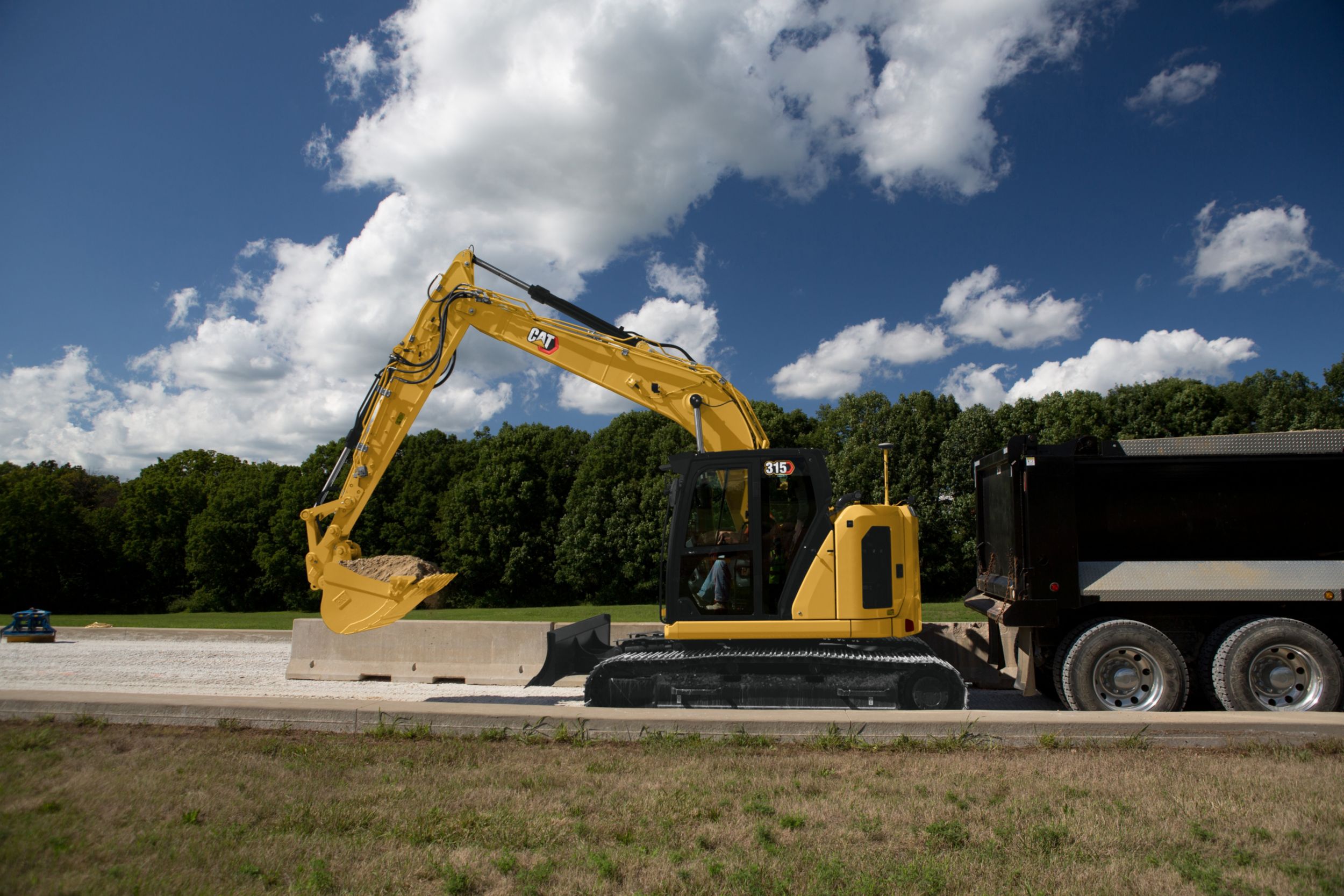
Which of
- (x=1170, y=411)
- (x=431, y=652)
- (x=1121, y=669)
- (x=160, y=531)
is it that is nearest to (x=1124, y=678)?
(x=1121, y=669)

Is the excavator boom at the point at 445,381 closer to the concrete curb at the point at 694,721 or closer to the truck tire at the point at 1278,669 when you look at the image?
the concrete curb at the point at 694,721

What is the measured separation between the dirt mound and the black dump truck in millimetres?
6421

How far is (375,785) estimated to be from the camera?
4.83 m

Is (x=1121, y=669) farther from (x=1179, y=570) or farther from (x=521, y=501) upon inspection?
(x=521, y=501)

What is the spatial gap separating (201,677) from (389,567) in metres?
4.48

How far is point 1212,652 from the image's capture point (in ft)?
23.5

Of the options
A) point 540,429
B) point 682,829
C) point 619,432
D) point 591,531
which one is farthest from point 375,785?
point 540,429

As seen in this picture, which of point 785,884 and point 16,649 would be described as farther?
point 16,649

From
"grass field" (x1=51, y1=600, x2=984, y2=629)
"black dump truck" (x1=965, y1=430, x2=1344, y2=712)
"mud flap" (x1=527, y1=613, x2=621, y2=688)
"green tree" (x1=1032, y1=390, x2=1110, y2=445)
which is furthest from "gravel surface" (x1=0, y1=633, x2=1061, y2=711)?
"green tree" (x1=1032, y1=390, x2=1110, y2=445)

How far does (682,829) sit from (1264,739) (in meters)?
4.65

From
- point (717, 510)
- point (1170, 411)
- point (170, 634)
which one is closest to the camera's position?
point (717, 510)

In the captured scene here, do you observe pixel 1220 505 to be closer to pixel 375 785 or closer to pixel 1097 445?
pixel 1097 445

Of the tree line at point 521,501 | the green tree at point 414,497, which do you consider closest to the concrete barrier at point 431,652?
the tree line at point 521,501

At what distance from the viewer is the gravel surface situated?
30.9 feet
